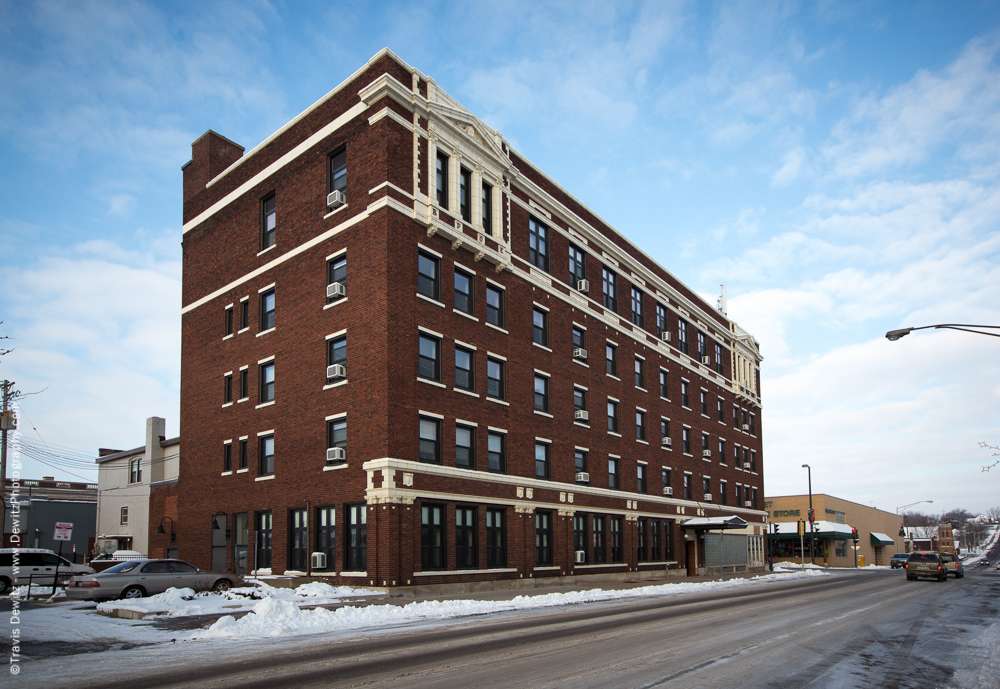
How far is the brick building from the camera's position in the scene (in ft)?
87.1

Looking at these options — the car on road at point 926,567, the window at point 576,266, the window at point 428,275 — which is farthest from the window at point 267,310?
the car on road at point 926,567

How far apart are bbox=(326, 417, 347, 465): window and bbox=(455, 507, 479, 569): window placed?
4980 mm

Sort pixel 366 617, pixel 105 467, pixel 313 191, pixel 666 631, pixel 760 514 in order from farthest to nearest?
pixel 760 514 → pixel 105 467 → pixel 313 191 → pixel 366 617 → pixel 666 631

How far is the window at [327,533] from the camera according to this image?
2672 cm

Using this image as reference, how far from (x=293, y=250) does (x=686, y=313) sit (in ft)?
101

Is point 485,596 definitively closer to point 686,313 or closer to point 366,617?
point 366,617

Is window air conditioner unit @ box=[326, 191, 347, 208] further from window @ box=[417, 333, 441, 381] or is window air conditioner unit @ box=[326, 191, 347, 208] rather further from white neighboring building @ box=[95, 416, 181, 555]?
white neighboring building @ box=[95, 416, 181, 555]

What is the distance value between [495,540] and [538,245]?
14372 millimetres

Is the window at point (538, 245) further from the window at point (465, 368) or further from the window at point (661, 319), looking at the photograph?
the window at point (661, 319)

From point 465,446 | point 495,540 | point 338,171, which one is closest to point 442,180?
point 338,171

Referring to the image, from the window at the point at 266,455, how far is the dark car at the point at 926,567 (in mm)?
34762

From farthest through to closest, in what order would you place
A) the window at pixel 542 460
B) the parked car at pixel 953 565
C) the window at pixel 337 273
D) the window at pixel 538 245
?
1. the parked car at pixel 953 565
2. the window at pixel 538 245
3. the window at pixel 542 460
4. the window at pixel 337 273

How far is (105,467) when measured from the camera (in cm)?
5003

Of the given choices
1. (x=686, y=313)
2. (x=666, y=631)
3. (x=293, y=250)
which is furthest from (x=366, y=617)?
(x=686, y=313)
